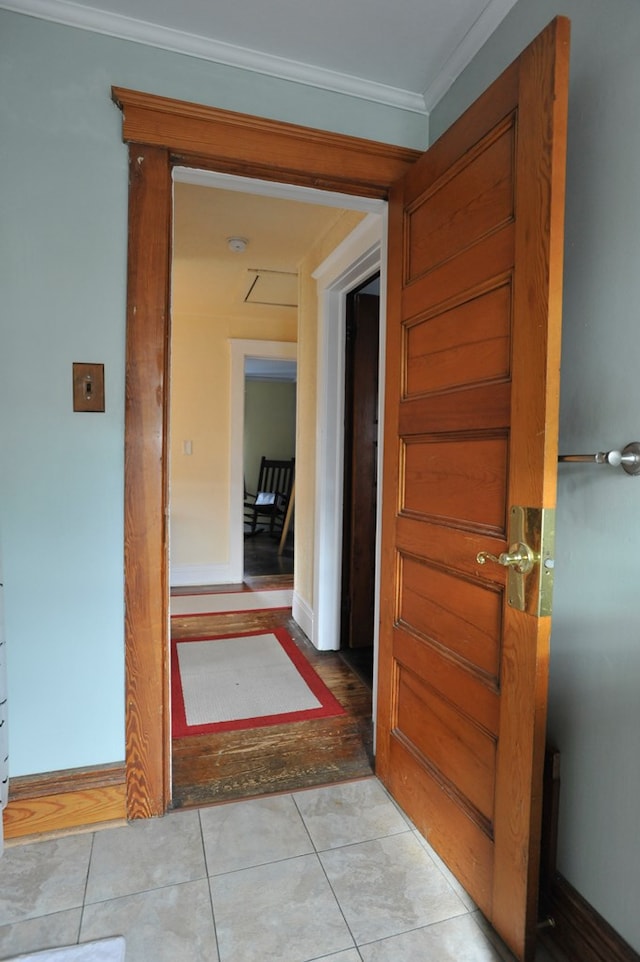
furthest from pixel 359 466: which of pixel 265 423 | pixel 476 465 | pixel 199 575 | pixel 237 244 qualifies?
pixel 265 423

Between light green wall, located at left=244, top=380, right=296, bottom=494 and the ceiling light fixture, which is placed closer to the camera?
the ceiling light fixture

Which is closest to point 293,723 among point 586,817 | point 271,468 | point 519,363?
point 586,817

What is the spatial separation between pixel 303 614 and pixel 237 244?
2251mm

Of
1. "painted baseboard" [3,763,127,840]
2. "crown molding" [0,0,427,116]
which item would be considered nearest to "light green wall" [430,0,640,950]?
"crown molding" [0,0,427,116]

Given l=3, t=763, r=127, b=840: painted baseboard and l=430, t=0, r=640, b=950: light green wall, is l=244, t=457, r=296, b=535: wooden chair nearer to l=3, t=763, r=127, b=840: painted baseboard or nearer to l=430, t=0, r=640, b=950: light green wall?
l=3, t=763, r=127, b=840: painted baseboard

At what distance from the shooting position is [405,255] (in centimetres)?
157

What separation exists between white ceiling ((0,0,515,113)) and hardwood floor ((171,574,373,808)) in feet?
7.61

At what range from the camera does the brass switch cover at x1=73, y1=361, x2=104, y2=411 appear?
145 cm

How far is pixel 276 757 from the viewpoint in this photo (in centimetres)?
188

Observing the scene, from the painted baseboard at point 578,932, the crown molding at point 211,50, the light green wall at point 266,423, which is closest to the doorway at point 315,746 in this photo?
the crown molding at point 211,50

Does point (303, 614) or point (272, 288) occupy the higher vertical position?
point (272, 288)

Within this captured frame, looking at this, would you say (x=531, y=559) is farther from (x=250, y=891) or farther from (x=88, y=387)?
(x=88, y=387)

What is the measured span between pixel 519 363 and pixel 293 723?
1.73m

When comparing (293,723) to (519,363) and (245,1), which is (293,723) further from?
(245,1)
